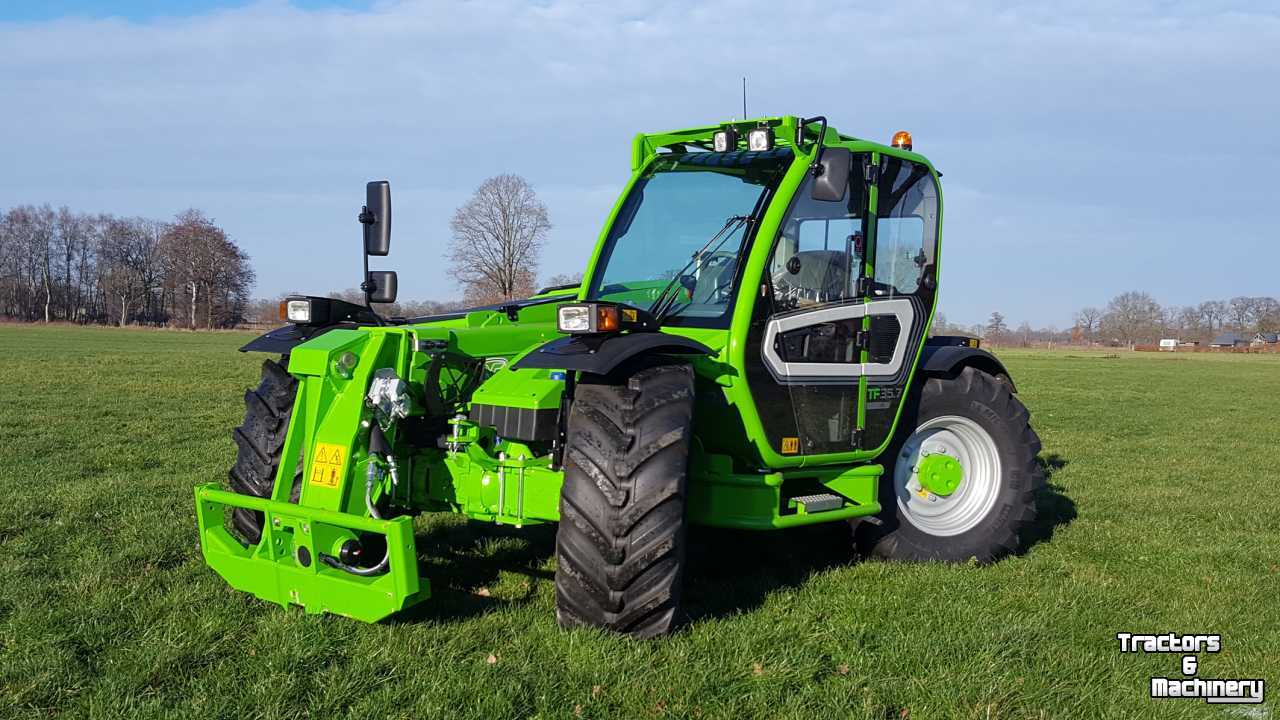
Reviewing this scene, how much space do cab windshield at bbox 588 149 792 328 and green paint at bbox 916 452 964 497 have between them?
209 cm

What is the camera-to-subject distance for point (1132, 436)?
14531 millimetres

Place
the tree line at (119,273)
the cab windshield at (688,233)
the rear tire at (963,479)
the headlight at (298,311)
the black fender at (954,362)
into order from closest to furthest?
the cab windshield at (688,233), the headlight at (298,311), the rear tire at (963,479), the black fender at (954,362), the tree line at (119,273)

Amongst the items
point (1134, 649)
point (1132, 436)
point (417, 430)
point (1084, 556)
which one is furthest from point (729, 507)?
point (1132, 436)

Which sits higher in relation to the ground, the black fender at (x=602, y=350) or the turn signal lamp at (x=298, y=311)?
the turn signal lamp at (x=298, y=311)

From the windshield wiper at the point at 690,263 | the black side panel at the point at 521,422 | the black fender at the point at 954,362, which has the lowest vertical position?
the black side panel at the point at 521,422

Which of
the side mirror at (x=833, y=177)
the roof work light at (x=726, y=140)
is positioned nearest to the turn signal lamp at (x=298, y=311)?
the roof work light at (x=726, y=140)

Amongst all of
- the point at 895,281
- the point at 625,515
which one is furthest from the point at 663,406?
the point at 895,281

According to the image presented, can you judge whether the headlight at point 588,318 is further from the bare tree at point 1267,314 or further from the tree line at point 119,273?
the bare tree at point 1267,314

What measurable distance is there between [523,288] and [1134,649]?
15.4 meters

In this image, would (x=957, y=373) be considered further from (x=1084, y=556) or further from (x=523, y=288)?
(x=523, y=288)

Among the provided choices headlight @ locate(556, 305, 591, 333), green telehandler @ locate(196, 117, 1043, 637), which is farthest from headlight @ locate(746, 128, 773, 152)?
headlight @ locate(556, 305, 591, 333)

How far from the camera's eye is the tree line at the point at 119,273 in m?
80.4

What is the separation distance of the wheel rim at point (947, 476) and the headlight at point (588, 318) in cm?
264

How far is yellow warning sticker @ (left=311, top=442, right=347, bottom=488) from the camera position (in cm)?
452
